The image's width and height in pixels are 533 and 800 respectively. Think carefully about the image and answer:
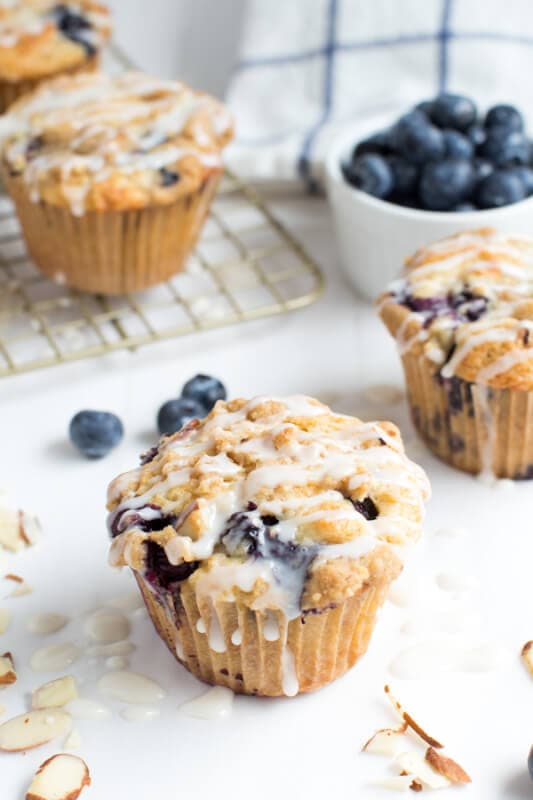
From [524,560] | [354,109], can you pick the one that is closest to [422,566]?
[524,560]

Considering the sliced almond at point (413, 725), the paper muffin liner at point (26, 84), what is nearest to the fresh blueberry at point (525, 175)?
the paper muffin liner at point (26, 84)

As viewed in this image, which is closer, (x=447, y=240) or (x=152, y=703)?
(x=152, y=703)

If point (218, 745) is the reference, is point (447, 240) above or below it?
above

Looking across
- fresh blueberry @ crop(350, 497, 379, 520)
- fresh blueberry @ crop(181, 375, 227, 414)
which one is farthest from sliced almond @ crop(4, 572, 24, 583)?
fresh blueberry @ crop(350, 497, 379, 520)

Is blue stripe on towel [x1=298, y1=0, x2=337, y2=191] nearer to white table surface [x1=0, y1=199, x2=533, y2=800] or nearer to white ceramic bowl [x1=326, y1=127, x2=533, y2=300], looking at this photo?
white ceramic bowl [x1=326, y1=127, x2=533, y2=300]

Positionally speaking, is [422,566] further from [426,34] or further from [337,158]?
[426,34]

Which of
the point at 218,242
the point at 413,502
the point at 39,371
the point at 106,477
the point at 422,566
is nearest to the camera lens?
the point at 413,502

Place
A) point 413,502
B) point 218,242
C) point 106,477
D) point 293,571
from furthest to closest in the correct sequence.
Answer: point 218,242, point 106,477, point 413,502, point 293,571
